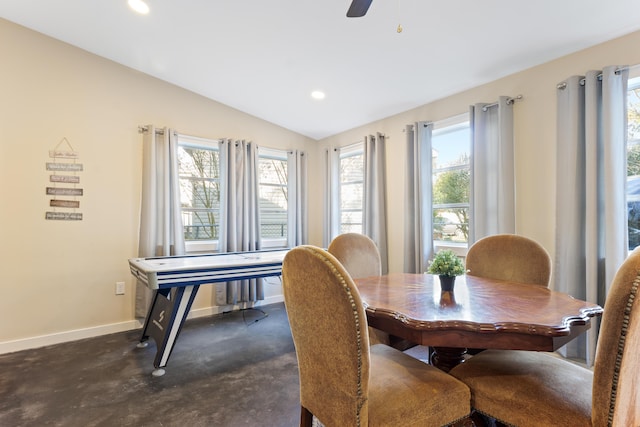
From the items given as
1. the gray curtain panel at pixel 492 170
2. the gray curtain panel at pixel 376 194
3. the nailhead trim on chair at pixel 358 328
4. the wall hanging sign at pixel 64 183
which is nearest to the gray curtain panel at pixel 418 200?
the gray curtain panel at pixel 376 194

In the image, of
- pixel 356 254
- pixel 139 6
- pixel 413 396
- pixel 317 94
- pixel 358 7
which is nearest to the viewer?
pixel 413 396

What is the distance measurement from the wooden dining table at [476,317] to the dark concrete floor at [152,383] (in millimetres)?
1003

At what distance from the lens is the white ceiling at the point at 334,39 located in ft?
6.97

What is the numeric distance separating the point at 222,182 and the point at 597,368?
3.63m

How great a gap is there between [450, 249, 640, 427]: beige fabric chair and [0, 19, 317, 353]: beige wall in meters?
3.36

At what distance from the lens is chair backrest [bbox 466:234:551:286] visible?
191 centimetres

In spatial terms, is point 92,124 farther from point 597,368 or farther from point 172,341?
point 597,368

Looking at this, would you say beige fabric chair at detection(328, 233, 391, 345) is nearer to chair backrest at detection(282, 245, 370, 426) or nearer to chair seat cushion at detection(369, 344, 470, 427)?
chair seat cushion at detection(369, 344, 470, 427)

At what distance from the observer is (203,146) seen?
12.8 feet

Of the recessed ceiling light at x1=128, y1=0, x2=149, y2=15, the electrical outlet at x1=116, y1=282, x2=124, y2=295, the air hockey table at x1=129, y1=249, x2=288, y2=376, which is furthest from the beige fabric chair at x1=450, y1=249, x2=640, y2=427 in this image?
the electrical outlet at x1=116, y1=282, x2=124, y2=295

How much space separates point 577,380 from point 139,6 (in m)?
3.47

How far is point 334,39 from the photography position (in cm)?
254

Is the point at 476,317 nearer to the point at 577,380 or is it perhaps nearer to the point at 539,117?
the point at 577,380

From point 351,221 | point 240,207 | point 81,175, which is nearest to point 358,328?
point 240,207
